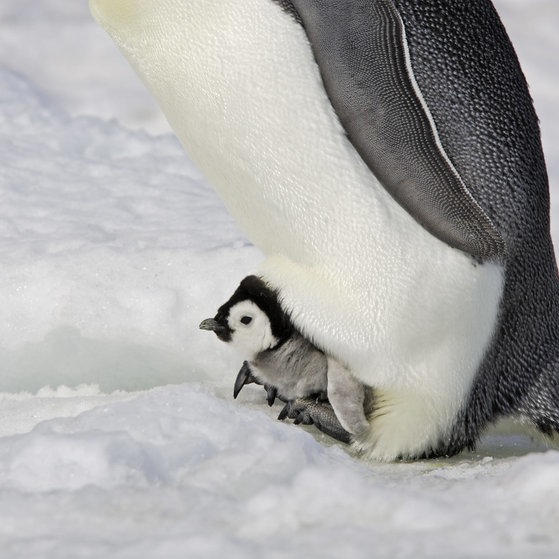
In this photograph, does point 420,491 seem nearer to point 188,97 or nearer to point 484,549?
point 484,549

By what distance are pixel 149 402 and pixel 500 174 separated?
68cm

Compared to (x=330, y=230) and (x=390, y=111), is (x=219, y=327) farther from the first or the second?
(x=390, y=111)

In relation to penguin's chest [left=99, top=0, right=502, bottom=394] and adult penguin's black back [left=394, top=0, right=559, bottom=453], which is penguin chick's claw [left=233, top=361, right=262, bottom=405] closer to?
penguin's chest [left=99, top=0, right=502, bottom=394]

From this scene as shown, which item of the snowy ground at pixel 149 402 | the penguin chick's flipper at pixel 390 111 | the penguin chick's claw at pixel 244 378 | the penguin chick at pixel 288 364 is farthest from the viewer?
the penguin chick's claw at pixel 244 378

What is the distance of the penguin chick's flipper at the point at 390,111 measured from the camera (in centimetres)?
170

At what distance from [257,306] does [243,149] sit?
0.85 feet

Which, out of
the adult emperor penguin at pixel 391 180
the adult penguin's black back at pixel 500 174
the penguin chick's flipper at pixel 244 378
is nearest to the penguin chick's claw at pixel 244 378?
the penguin chick's flipper at pixel 244 378

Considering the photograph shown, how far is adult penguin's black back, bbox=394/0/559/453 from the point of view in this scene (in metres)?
1.74

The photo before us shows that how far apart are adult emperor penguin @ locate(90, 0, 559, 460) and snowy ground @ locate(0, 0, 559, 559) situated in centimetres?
15

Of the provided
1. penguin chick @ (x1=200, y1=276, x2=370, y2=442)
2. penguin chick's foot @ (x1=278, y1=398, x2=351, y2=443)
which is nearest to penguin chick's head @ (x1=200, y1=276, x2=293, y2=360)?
penguin chick @ (x1=200, y1=276, x2=370, y2=442)

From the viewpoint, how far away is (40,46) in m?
5.17

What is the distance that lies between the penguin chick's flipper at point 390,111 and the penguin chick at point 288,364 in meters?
0.29

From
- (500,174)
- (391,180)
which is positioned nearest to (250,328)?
(391,180)

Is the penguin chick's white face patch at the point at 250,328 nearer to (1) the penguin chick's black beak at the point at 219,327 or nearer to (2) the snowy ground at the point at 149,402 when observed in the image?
(1) the penguin chick's black beak at the point at 219,327
